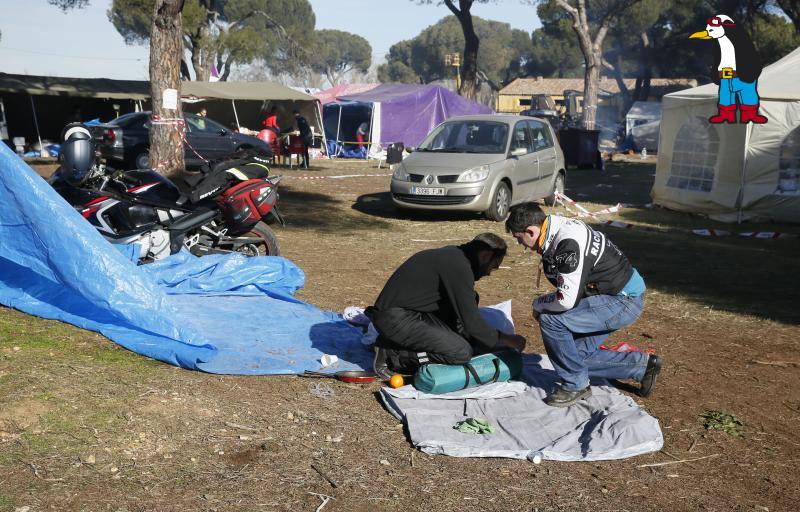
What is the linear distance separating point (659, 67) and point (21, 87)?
39.9 m

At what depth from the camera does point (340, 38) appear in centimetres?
9300

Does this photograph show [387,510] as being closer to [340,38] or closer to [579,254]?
[579,254]

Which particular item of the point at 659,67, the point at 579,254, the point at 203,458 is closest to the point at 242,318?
the point at 203,458

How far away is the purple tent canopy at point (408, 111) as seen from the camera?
27.8 meters

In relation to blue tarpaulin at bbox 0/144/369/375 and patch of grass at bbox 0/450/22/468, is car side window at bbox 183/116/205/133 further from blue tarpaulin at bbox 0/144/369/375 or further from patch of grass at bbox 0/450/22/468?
patch of grass at bbox 0/450/22/468

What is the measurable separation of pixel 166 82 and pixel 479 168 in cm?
504

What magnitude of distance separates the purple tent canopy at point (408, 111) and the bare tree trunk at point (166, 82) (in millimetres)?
15542

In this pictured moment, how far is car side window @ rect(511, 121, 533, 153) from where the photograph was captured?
13180mm

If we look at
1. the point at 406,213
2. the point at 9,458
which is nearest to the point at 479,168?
the point at 406,213

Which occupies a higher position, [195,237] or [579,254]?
[579,254]

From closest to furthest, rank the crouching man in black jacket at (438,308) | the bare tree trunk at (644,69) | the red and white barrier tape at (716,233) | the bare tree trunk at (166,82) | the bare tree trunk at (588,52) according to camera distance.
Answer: the crouching man in black jacket at (438,308) → the red and white barrier tape at (716,233) → the bare tree trunk at (166,82) → the bare tree trunk at (588,52) → the bare tree trunk at (644,69)

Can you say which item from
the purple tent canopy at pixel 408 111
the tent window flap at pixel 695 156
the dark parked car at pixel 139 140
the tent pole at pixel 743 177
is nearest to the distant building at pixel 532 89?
the purple tent canopy at pixel 408 111

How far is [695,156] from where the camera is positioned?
14258 millimetres

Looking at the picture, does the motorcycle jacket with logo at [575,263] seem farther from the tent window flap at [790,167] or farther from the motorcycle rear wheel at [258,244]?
the tent window flap at [790,167]
